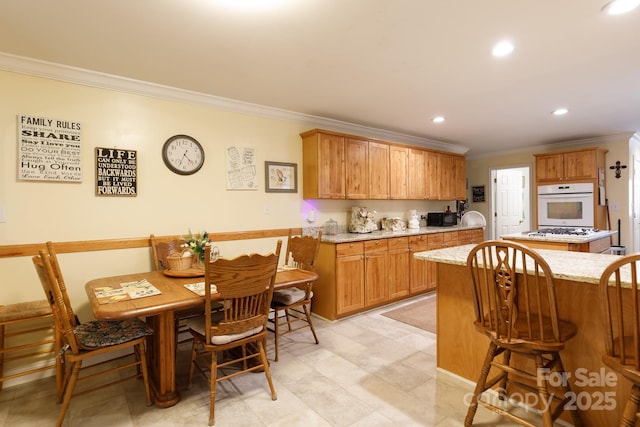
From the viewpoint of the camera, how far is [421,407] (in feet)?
6.70

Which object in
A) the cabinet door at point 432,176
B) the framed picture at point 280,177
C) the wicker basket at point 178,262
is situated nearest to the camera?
the wicker basket at point 178,262

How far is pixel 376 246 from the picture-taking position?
12.9ft

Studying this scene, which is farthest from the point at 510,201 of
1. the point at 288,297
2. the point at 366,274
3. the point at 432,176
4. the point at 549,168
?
the point at 288,297

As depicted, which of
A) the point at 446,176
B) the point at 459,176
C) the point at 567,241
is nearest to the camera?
the point at 567,241

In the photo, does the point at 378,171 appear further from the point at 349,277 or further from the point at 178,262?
the point at 178,262

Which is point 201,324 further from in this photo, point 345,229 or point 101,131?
point 345,229

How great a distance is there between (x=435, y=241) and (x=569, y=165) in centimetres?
262

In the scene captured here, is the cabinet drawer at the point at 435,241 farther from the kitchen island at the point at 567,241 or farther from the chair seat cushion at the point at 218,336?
the chair seat cushion at the point at 218,336

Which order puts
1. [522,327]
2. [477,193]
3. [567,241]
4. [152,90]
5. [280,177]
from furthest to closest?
[477,193], [280,177], [567,241], [152,90], [522,327]

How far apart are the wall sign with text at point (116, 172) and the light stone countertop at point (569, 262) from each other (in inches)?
97.7

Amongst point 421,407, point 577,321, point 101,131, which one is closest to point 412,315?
point 421,407

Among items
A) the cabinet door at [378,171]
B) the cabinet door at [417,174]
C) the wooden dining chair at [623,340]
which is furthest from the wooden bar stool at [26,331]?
the cabinet door at [417,174]

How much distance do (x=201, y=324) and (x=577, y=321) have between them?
2.21 metres

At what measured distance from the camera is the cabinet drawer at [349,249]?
358 cm
